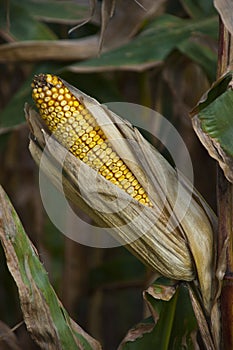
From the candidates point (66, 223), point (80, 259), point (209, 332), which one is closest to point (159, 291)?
point (209, 332)

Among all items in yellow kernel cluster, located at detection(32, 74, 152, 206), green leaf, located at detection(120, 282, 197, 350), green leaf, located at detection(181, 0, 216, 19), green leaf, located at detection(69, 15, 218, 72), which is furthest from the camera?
green leaf, located at detection(181, 0, 216, 19)

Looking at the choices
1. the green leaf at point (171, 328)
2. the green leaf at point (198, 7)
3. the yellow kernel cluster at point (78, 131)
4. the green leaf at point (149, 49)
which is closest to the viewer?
the yellow kernel cluster at point (78, 131)

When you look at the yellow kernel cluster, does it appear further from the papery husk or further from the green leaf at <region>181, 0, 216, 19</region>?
the green leaf at <region>181, 0, 216, 19</region>

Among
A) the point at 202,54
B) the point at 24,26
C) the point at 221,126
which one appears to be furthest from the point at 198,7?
the point at 221,126

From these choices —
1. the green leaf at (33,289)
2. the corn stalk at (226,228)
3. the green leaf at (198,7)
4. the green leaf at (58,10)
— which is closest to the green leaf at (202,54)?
the green leaf at (198,7)

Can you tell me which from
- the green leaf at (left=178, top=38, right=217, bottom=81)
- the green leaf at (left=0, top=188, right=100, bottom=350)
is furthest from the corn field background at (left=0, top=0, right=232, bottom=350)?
the green leaf at (left=0, top=188, right=100, bottom=350)

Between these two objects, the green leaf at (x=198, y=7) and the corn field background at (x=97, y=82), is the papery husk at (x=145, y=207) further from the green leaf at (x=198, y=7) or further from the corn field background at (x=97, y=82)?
the green leaf at (x=198, y=7)

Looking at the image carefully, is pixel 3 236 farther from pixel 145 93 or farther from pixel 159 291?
pixel 145 93
